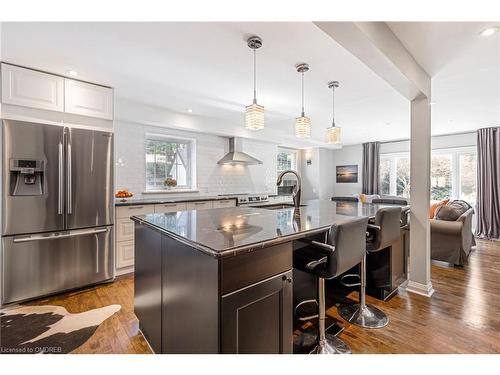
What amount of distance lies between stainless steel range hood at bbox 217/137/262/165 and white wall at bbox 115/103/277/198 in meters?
0.16

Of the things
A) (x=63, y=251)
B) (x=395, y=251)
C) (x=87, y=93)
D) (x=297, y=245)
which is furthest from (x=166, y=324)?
(x=87, y=93)

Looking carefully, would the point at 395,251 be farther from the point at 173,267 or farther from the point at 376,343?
the point at 173,267

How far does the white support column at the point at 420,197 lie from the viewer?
8.71 feet

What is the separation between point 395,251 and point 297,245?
1505 mm

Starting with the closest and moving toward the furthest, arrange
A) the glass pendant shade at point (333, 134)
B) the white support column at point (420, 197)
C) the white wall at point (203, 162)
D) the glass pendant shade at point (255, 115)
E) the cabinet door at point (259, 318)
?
the cabinet door at point (259, 318) → the glass pendant shade at point (255, 115) → the white support column at point (420, 197) → the glass pendant shade at point (333, 134) → the white wall at point (203, 162)

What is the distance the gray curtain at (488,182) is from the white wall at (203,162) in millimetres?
4616

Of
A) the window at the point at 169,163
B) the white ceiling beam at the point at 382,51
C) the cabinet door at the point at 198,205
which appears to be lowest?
the cabinet door at the point at 198,205

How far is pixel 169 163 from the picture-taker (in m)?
4.64

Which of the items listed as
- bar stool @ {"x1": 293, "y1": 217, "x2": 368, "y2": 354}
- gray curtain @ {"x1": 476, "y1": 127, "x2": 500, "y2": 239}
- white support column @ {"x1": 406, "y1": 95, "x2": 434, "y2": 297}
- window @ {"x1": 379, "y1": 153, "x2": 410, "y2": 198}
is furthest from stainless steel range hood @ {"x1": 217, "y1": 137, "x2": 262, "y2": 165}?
gray curtain @ {"x1": 476, "y1": 127, "x2": 500, "y2": 239}

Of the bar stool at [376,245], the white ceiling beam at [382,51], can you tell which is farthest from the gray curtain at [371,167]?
the bar stool at [376,245]

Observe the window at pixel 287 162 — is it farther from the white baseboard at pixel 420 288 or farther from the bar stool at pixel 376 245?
the bar stool at pixel 376 245

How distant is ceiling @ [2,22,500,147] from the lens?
6.52 feet

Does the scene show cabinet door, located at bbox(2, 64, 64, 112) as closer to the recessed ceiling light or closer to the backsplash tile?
the backsplash tile

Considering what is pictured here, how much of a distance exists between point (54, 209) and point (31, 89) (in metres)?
1.27
